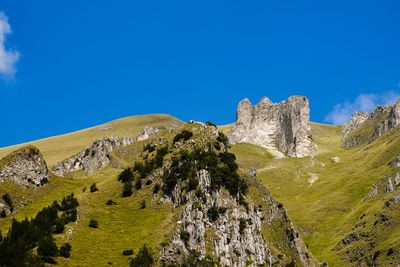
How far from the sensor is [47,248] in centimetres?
6159

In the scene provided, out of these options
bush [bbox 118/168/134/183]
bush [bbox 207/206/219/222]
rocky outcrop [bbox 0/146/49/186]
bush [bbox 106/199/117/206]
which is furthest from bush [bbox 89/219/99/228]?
rocky outcrop [bbox 0/146/49/186]

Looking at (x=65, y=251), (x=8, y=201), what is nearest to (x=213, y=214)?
(x=65, y=251)

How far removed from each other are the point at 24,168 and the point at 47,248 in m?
47.6

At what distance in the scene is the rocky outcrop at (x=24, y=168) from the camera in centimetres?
9700

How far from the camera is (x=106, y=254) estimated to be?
70.2m

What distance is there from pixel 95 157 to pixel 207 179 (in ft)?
269

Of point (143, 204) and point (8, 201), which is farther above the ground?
point (8, 201)

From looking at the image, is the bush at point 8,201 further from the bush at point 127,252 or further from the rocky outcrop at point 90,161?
the rocky outcrop at point 90,161

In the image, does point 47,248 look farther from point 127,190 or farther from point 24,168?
point 24,168

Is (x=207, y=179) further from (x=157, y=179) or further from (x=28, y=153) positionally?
(x=28, y=153)

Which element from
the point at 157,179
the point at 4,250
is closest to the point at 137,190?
the point at 157,179

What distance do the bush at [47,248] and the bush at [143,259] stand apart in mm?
13922

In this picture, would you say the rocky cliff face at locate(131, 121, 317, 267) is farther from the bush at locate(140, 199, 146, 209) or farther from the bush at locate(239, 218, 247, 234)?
the bush at locate(140, 199, 146, 209)

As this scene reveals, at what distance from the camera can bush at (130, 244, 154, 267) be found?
65.8 meters
